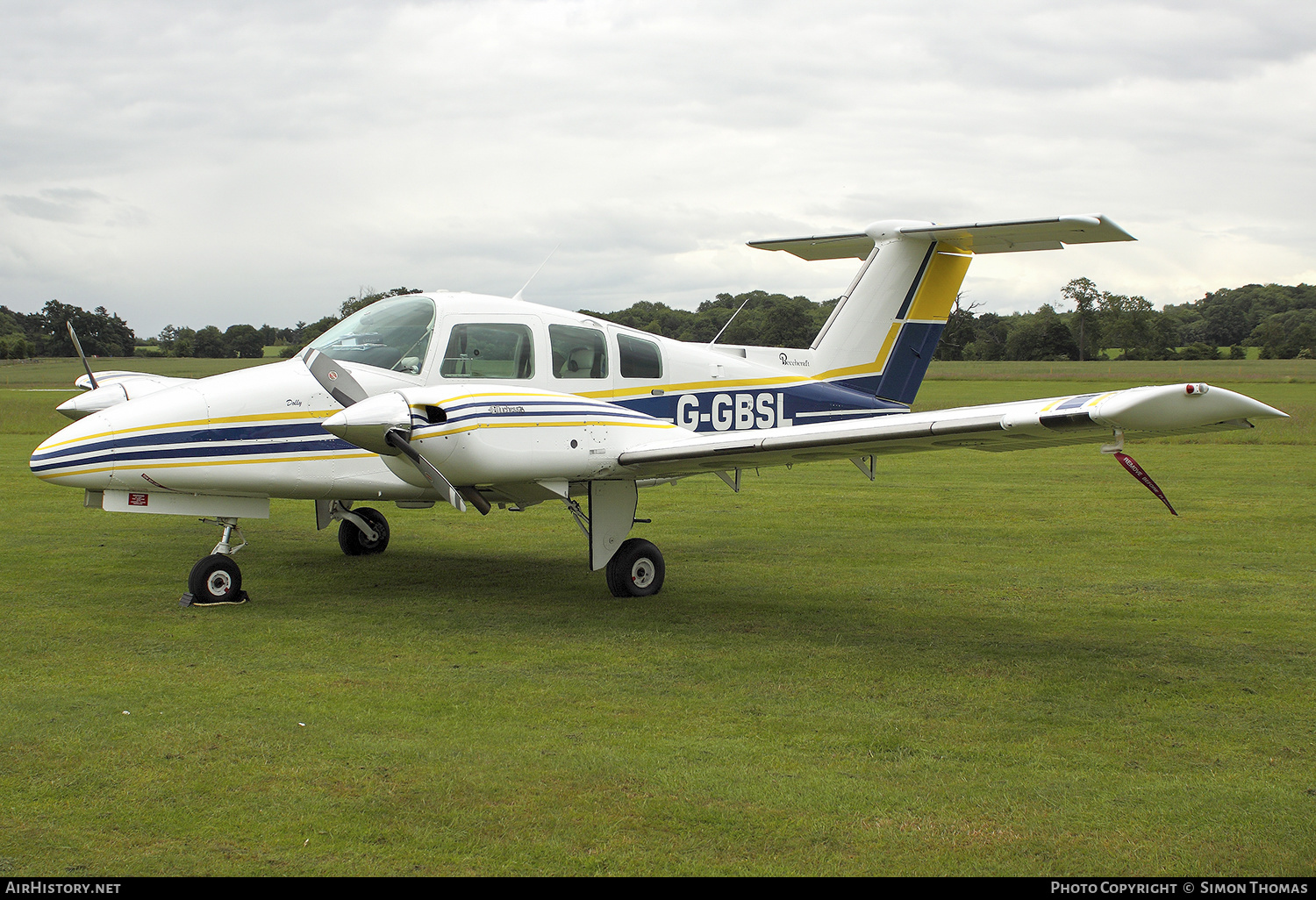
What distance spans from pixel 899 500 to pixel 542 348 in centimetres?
965

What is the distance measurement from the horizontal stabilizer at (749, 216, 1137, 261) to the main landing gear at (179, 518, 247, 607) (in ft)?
23.0

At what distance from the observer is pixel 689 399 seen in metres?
10.7

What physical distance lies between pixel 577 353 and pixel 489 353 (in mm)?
913

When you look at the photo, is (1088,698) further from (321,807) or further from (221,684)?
(221,684)

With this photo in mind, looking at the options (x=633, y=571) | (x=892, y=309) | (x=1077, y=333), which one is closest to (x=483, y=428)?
(x=633, y=571)

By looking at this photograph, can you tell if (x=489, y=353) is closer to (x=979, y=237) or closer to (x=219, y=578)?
(x=219, y=578)

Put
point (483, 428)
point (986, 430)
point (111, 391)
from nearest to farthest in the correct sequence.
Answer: point (986, 430)
point (483, 428)
point (111, 391)

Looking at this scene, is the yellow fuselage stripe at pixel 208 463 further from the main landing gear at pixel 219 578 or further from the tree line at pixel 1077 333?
the tree line at pixel 1077 333

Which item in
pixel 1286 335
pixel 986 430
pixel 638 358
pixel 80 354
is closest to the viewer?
pixel 986 430

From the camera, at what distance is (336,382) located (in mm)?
8906

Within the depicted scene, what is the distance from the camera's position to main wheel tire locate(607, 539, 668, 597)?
9867mm

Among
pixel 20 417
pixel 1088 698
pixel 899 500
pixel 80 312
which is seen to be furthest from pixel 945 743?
pixel 80 312

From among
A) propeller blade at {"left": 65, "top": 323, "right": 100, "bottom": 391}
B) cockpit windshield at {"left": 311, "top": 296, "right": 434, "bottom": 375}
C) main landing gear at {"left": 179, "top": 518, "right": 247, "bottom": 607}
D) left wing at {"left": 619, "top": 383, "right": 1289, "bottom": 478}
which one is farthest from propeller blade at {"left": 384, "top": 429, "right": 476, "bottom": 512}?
propeller blade at {"left": 65, "top": 323, "right": 100, "bottom": 391}

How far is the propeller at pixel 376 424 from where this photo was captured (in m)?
8.15
